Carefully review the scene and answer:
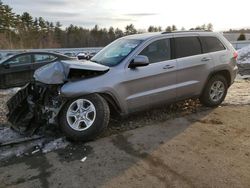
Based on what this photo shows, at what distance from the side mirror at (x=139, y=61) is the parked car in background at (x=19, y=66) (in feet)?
17.5

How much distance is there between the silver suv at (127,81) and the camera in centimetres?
494

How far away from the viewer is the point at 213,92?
6.79m

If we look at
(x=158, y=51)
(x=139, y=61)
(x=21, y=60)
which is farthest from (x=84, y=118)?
(x=21, y=60)

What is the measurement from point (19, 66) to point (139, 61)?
6.55 metres

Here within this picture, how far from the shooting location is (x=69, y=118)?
16.1ft

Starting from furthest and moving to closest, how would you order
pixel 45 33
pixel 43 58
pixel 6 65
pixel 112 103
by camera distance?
pixel 45 33 → pixel 43 58 → pixel 6 65 → pixel 112 103

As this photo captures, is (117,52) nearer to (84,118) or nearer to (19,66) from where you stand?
(84,118)

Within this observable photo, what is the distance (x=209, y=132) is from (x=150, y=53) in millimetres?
1844

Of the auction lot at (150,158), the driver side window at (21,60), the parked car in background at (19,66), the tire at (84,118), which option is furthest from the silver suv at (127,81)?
the driver side window at (21,60)

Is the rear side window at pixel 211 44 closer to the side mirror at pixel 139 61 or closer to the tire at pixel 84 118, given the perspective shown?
the side mirror at pixel 139 61

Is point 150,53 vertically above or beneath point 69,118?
above

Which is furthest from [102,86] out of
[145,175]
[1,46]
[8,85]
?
[1,46]

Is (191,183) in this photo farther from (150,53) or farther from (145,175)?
(150,53)

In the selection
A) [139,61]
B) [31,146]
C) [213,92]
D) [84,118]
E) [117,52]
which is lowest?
[31,146]
